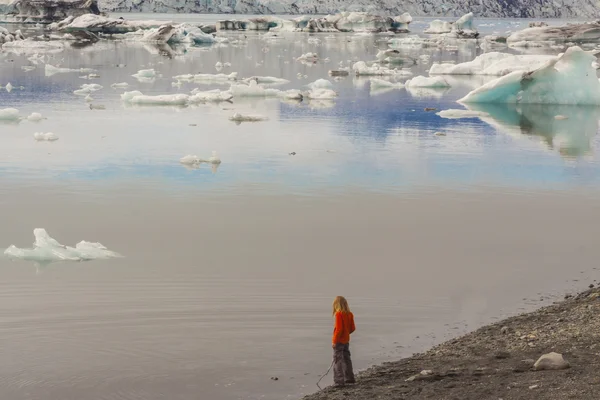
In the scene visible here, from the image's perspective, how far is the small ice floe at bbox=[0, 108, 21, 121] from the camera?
778 inches

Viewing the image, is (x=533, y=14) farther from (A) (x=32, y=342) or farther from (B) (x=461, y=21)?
(A) (x=32, y=342)

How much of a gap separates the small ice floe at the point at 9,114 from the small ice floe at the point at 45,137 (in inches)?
104

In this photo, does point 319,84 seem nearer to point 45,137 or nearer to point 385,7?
point 45,137

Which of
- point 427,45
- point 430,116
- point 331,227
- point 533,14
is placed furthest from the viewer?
point 533,14

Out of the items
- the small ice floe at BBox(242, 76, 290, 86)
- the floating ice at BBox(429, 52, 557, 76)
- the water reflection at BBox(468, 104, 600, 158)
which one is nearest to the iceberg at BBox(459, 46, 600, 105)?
the water reflection at BBox(468, 104, 600, 158)

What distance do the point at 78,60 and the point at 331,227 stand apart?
30846mm

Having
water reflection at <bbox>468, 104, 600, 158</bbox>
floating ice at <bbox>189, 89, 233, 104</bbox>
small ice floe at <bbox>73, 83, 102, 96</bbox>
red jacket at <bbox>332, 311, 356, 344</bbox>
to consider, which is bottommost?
water reflection at <bbox>468, 104, 600, 158</bbox>

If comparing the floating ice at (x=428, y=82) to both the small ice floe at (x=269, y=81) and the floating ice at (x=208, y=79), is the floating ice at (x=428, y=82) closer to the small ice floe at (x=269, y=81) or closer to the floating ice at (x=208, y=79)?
the small ice floe at (x=269, y=81)

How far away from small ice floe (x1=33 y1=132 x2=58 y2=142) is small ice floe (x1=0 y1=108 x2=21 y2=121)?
8.69 feet

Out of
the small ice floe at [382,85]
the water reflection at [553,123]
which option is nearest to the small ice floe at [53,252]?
the water reflection at [553,123]

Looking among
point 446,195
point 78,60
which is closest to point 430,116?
point 446,195

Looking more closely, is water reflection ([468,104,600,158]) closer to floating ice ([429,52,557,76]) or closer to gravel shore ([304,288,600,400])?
floating ice ([429,52,557,76])

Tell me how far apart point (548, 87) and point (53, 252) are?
55.6ft

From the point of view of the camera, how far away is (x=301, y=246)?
1013cm
